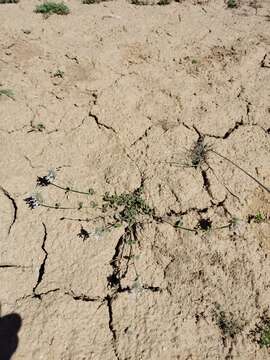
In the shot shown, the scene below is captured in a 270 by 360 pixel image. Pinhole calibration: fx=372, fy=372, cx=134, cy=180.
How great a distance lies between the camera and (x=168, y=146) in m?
3.48

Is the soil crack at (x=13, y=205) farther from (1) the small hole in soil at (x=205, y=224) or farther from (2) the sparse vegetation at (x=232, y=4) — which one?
(2) the sparse vegetation at (x=232, y=4)

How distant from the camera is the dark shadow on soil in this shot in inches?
94.4

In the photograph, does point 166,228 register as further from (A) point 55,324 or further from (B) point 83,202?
(A) point 55,324

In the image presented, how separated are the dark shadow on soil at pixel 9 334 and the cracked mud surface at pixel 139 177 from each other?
6 cm

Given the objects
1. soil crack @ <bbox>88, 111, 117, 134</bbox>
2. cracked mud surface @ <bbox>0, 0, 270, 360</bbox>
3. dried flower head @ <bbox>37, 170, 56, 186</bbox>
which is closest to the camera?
cracked mud surface @ <bbox>0, 0, 270, 360</bbox>

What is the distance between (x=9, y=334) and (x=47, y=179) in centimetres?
131

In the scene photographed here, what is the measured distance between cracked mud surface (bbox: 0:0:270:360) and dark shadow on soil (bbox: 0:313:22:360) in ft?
0.18

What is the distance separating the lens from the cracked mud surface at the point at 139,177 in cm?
249

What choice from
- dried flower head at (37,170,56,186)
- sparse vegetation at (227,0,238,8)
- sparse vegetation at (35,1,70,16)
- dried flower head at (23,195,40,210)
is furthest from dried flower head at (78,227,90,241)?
sparse vegetation at (227,0,238,8)

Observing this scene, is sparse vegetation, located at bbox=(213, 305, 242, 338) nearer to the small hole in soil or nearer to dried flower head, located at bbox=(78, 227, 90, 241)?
the small hole in soil

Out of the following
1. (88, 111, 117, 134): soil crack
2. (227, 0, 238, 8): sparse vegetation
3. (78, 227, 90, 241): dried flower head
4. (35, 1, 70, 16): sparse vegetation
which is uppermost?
(227, 0, 238, 8): sparse vegetation

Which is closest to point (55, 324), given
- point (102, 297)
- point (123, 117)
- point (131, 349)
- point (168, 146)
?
point (102, 297)

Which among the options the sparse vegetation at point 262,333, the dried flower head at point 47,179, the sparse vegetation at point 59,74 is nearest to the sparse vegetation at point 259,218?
the sparse vegetation at point 262,333

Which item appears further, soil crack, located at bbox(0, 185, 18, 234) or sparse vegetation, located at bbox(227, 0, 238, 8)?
sparse vegetation, located at bbox(227, 0, 238, 8)
